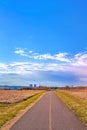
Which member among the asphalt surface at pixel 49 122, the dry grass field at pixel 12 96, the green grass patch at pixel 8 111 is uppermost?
the dry grass field at pixel 12 96

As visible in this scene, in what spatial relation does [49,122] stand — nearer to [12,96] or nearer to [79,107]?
[79,107]

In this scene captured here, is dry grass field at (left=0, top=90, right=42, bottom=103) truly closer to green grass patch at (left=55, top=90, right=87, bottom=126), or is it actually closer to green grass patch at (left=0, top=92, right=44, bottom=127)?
green grass patch at (left=55, top=90, right=87, bottom=126)

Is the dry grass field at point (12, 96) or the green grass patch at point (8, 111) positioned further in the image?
the dry grass field at point (12, 96)

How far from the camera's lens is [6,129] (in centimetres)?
1612

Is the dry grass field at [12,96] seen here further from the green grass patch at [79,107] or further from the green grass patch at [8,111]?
the green grass patch at [8,111]

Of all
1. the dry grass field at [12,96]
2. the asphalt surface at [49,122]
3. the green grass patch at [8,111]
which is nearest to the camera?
the asphalt surface at [49,122]

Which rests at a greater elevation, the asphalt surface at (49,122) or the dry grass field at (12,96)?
the dry grass field at (12,96)

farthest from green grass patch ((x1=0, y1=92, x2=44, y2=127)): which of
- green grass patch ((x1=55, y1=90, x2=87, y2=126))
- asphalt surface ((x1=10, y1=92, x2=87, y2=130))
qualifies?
green grass patch ((x1=55, y1=90, x2=87, y2=126))

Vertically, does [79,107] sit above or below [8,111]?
above

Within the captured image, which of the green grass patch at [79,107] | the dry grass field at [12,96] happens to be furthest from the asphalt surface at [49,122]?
the dry grass field at [12,96]

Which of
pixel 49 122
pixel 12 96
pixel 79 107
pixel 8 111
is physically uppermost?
pixel 12 96

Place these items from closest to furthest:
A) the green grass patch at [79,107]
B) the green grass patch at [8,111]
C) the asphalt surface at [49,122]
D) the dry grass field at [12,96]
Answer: the asphalt surface at [49,122], the green grass patch at [8,111], the green grass patch at [79,107], the dry grass field at [12,96]

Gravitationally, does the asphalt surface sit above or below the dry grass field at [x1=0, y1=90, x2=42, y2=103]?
below

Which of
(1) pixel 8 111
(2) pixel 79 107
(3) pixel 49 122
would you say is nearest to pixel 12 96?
(2) pixel 79 107
